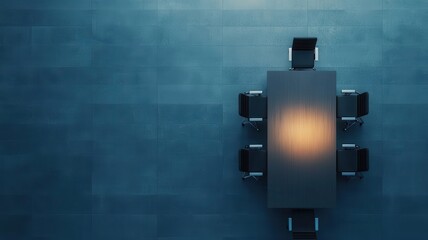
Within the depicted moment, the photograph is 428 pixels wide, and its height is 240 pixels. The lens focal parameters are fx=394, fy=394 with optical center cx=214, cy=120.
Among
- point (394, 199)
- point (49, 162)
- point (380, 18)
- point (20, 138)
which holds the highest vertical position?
point (380, 18)

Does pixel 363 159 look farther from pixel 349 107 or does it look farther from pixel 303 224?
pixel 303 224

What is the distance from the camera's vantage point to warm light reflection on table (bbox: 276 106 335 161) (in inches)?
177

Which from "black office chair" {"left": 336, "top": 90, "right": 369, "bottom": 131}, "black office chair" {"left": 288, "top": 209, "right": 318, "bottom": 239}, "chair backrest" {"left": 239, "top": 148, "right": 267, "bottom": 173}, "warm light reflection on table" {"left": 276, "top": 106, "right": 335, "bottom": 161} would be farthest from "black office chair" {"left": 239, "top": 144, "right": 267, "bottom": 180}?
"black office chair" {"left": 336, "top": 90, "right": 369, "bottom": 131}

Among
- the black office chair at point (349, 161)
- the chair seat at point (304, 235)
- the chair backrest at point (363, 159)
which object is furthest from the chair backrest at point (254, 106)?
the chair seat at point (304, 235)

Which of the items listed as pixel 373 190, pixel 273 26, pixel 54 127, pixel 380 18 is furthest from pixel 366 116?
pixel 54 127

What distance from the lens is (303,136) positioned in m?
4.49

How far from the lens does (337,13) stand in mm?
4969

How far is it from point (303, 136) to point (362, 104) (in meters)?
0.80

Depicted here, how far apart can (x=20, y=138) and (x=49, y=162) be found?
19.0 inches

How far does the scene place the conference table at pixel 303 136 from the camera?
448cm

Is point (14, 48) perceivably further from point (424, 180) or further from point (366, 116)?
point (424, 180)

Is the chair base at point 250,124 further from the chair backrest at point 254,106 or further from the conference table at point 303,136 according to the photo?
the conference table at point 303,136

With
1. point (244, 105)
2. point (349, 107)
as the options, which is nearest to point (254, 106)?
point (244, 105)

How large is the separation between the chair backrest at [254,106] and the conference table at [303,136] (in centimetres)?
14
